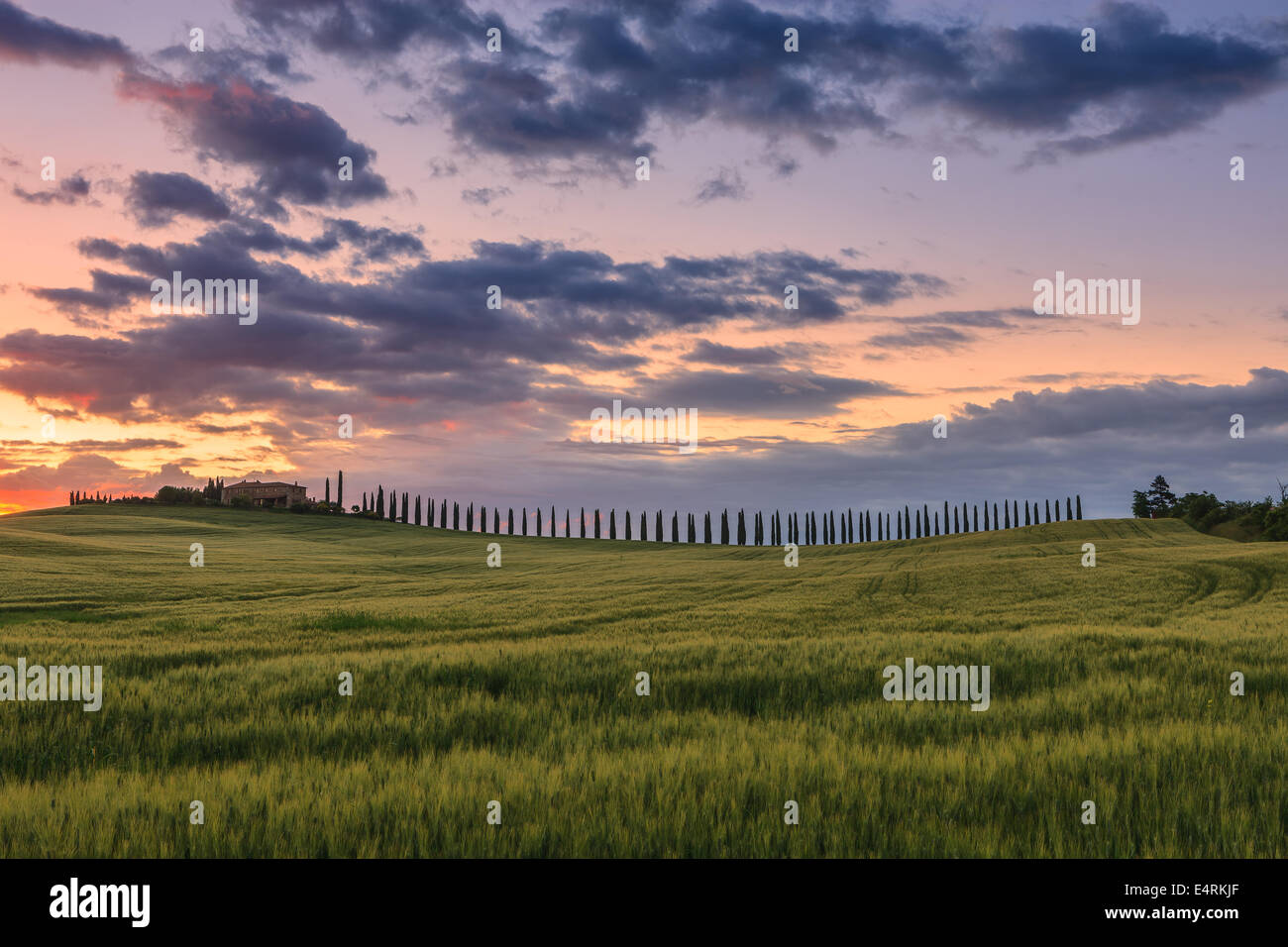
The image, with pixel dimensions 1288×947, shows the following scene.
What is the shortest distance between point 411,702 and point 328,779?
4.18m

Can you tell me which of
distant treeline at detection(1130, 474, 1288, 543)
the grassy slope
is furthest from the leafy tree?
the grassy slope

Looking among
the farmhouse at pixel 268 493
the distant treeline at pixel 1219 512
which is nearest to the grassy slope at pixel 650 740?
the distant treeline at pixel 1219 512

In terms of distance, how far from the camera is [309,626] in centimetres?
2308

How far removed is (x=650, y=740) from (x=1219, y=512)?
133 meters

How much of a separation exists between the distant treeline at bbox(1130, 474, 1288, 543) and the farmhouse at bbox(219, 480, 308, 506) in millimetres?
151534

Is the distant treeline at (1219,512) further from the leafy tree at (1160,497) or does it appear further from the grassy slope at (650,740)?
the grassy slope at (650,740)

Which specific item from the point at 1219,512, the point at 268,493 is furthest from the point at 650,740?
the point at 268,493

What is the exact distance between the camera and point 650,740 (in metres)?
8.47

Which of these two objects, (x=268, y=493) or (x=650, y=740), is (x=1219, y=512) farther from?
(x=268, y=493)

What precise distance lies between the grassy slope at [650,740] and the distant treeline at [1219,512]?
90467 millimetres

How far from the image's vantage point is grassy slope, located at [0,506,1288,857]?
530cm

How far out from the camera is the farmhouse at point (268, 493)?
14338 cm

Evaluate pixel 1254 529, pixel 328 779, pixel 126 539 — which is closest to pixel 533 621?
pixel 328 779
